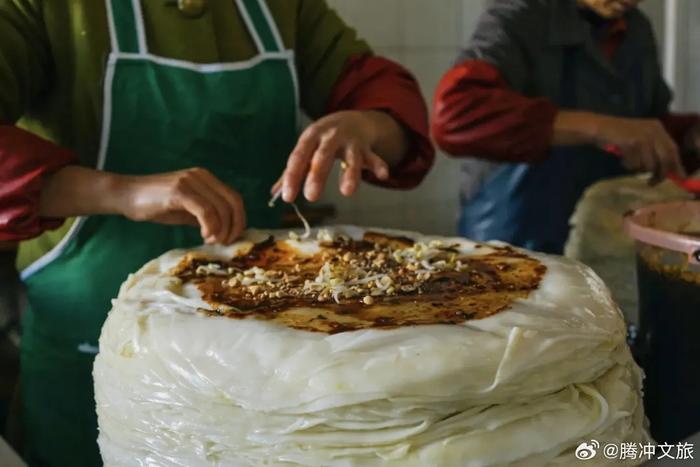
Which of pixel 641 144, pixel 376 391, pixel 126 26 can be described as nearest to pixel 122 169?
pixel 126 26

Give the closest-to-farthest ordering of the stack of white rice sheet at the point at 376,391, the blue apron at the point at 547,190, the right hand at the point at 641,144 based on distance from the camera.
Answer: the stack of white rice sheet at the point at 376,391
the right hand at the point at 641,144
the blue apron at the point at 547,190

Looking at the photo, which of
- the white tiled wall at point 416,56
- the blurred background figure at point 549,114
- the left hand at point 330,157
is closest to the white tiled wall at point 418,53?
the white tiled wall at point 416,56

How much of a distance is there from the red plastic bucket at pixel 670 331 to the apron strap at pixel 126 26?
69 cm

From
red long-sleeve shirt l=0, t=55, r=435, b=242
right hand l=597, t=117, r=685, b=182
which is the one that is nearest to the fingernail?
red long-sleeve shirt l=0, t=55, r=435, b=242

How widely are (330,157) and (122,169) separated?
297 millimetres

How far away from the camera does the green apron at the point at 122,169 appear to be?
1.07 m

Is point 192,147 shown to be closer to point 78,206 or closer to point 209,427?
point 78,206

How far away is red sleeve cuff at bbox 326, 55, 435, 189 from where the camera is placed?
1.15 metres

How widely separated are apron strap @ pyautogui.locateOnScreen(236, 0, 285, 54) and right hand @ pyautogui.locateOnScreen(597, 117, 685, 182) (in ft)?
2.06

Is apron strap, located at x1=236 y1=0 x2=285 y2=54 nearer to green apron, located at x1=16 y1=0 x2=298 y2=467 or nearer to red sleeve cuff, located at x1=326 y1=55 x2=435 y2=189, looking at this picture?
green apron, located at x1=16 y1=0 x2=298 y2=467

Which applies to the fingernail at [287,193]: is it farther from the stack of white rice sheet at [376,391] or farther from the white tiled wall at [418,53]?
the white tiled wall at [418,53]

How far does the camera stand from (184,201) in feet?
2.95

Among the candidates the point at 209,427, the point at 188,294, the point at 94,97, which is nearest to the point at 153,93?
the point at 94,97

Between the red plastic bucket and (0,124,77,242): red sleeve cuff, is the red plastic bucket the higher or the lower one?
the lower one
